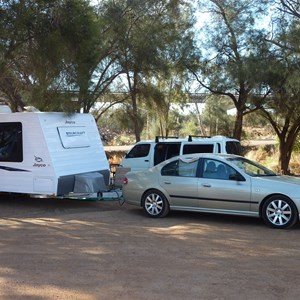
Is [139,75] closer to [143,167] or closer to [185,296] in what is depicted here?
[143,167]

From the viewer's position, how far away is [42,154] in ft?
37.5

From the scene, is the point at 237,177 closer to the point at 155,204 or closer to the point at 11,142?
the point at 155,204

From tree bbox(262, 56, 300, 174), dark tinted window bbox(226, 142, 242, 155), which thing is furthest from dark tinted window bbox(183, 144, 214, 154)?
tree bbox(262, 56, 300, 174)

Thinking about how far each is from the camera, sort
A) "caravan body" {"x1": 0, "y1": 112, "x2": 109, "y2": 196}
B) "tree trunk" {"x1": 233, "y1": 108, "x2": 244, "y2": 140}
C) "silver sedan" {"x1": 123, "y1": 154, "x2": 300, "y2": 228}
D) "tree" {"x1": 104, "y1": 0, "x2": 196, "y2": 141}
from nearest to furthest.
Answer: "silver sedan" {"x1": 123, "y1": 154, "x2": 300, "y2": 228}, "caravan body" {"x1": 0, "y1": 112, "x2": 109, "y2": 196}, "tree" {"x1": 104, "y1": 0, "x2": 196, "y2": 141}, "tree trunk" {"x1": 233, "y1": 108, "x2": 244, "y2": 140}

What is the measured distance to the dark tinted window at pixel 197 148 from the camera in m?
13.7

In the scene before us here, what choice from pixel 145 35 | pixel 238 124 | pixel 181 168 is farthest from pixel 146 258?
pixel 238 124

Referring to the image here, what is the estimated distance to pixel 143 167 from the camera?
49.8 ft

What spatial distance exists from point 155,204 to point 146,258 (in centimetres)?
374

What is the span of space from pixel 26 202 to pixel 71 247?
6.15m

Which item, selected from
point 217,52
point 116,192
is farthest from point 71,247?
point 217,52

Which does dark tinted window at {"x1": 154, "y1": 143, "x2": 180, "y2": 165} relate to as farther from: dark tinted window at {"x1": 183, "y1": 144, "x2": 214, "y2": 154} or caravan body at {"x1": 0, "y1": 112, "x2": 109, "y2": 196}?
caravan body at {"x1": 0, "y1": 112, "x2": 109, "y2": 196}

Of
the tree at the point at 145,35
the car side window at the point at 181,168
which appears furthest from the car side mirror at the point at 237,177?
the tree at the point at 145,35

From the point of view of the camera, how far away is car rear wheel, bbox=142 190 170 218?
1043 centimetres

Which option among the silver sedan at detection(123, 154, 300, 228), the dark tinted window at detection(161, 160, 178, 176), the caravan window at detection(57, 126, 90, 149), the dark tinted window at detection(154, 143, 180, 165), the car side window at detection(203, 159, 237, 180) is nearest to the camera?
the silver sedan at detection(123, 154, 300, 228)
